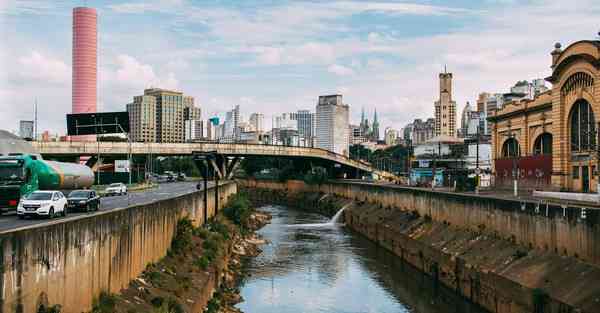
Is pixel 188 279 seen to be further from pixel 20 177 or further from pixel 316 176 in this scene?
pixel 316 176

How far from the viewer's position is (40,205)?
3195 cm

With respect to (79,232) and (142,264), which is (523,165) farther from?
(79,232)

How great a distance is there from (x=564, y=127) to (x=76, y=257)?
52.6 meters

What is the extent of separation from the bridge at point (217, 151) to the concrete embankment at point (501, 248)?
1186 inches

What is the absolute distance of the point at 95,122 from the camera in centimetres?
7294

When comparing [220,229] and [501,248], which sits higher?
[501,248]

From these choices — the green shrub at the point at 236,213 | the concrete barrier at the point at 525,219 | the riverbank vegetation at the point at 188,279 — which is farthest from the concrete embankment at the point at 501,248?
the green shrub at the point at 236,213

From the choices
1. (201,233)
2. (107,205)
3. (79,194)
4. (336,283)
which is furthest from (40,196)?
(336,283)

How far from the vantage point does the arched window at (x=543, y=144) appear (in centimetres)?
6969

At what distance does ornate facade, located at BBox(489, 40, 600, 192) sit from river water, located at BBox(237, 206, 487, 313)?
50.6 feet

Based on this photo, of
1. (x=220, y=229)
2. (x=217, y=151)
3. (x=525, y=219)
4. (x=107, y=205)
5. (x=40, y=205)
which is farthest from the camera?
(x=217, y=151)

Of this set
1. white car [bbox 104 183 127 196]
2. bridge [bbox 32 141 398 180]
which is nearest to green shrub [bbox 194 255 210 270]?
white car [bbox 104 183 127 196]

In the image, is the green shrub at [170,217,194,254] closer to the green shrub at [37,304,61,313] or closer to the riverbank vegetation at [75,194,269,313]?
the riverbank vegetation at [75,194,269,313]

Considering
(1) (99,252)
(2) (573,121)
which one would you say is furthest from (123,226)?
(2) (573,121)
